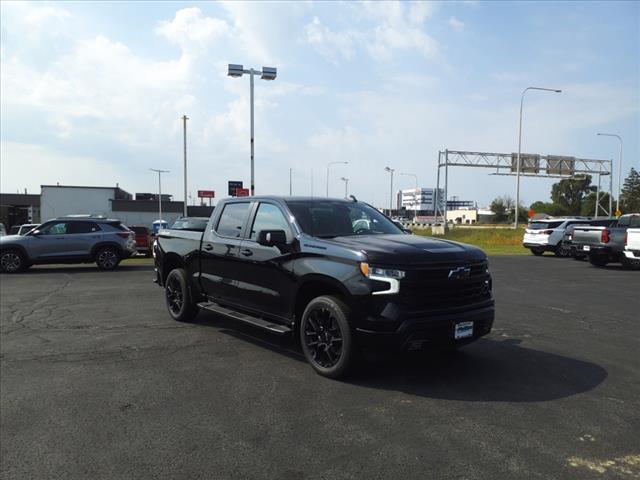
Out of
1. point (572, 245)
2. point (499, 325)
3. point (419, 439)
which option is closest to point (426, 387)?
point (419, 439)

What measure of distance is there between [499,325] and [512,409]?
343cm

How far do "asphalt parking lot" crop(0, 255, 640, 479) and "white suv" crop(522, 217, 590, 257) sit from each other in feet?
51.8

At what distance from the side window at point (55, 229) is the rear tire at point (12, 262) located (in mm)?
962

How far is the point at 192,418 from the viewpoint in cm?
405

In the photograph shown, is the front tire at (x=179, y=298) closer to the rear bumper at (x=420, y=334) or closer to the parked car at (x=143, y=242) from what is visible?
the rear bumper at (x=420, y=334)

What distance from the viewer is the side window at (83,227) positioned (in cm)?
1581

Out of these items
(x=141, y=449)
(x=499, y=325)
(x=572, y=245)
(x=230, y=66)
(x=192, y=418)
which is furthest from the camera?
(x=230, y=66)

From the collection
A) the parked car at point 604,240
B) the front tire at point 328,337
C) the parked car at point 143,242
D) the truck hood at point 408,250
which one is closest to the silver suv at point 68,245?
the parked car at point 143,242

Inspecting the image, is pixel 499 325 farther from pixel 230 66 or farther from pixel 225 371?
pixel 230 66

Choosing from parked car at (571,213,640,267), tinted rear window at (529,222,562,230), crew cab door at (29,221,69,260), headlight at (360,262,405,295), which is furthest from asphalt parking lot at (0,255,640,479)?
tinted rear window at (529,222,562,230)

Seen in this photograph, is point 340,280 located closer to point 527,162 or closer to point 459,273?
point 459,273

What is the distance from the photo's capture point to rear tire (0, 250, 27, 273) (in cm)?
1515

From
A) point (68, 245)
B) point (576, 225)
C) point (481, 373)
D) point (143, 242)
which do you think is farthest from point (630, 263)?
point (143, 242)

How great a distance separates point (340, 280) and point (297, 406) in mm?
1206
